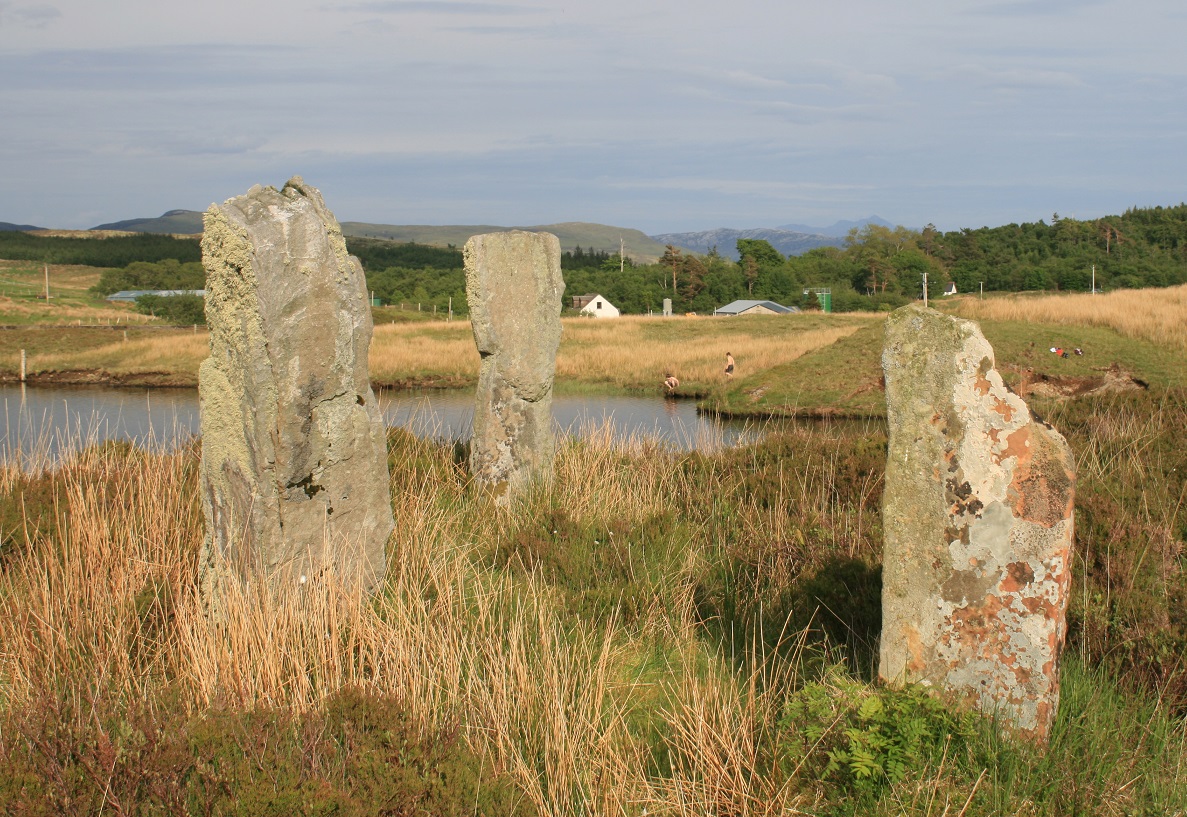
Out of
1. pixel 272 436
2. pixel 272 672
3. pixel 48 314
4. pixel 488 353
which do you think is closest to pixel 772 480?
pixel 488 353

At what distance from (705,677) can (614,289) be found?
85.9 meters

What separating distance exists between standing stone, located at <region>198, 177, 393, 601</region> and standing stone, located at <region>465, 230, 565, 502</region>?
3192 millimetres

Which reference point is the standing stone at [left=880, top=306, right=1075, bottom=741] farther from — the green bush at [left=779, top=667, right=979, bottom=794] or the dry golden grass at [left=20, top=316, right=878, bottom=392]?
the dry golden grass at [left=20, top=316, right=878, bottom=392]

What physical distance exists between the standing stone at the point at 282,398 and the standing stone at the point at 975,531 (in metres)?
2.59

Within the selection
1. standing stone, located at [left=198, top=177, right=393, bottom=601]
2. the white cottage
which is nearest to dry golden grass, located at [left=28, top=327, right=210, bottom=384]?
standing stone, located at [left=198, top=177, right=393, bottom=601]

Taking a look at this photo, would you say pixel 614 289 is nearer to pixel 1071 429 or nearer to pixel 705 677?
pixel 1071 429

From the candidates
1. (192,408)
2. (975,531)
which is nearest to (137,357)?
(192,408)

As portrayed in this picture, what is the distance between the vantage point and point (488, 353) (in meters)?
8.59

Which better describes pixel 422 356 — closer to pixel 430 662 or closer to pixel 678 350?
pixel 678 350

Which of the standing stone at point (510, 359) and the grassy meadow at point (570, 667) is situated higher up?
the standing stone at point (510, 359)

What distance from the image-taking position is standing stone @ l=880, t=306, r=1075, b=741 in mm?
3523

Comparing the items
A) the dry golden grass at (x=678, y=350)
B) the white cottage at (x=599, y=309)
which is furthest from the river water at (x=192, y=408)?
the white cottage at (x=599, y=309)

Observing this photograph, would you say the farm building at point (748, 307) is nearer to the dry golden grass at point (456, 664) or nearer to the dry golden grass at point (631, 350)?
the dry golden grass at point (631, 350)

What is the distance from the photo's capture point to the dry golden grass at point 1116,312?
2450 cm
